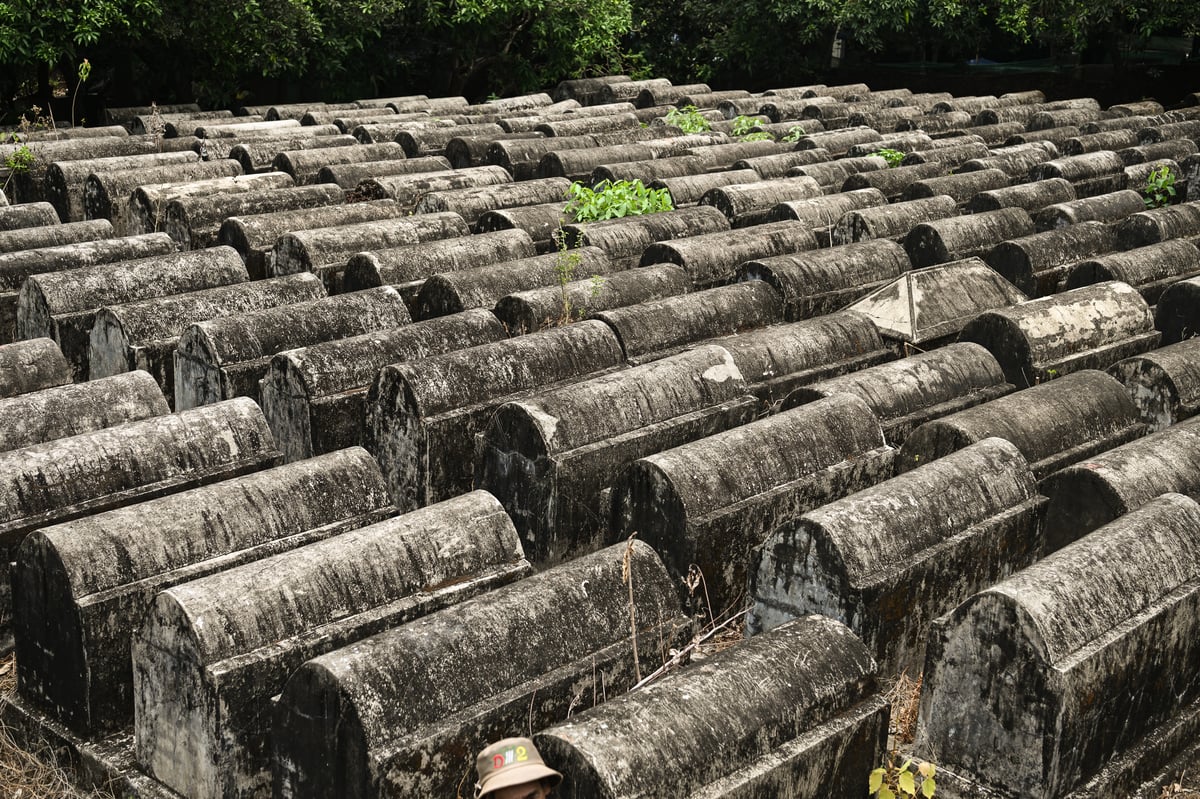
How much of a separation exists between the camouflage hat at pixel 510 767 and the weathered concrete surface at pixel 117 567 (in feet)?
5.67

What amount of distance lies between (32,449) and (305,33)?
43.2 feet

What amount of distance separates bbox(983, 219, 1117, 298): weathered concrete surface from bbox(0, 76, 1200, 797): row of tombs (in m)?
1.26

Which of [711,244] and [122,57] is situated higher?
[122,57]

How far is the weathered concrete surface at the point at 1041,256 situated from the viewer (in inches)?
376

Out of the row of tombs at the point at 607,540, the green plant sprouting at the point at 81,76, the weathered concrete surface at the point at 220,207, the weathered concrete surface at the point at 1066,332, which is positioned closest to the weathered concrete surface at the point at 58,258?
the row of tombs at the point at 607,540

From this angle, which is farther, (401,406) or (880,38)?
(880,38)

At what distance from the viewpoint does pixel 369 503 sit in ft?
18.2

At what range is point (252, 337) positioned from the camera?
7383mm

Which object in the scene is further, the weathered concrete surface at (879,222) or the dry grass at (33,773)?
the weathered concrete surface at (879,222)

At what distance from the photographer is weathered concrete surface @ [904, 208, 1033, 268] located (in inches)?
385

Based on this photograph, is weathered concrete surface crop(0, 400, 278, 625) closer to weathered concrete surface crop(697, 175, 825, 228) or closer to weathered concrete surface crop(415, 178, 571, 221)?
weathered concrete surface crop(415, 178, 571, 221)

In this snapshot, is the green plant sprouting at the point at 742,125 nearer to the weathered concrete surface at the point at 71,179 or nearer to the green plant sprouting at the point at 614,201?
the green plant sprouting at the point at 614,201

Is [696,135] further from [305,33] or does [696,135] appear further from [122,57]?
[122,57]

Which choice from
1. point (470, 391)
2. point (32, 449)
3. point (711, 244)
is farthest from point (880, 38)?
point (32, 449)
